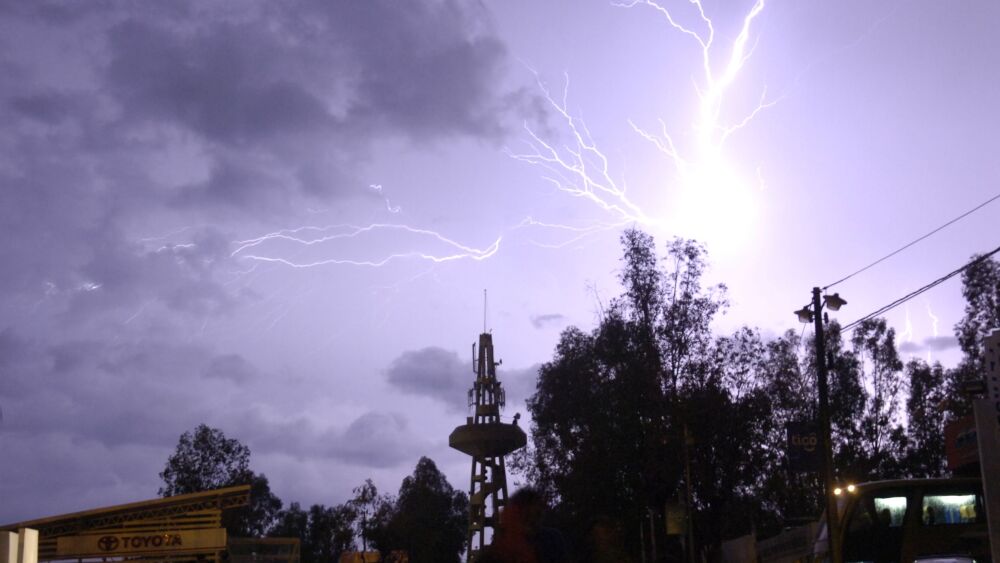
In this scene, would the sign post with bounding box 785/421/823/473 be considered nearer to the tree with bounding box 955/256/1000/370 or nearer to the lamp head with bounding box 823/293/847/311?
the lamp head with bounding box 823/293/847/311

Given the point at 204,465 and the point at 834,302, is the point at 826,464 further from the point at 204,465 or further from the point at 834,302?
the point at 204,465

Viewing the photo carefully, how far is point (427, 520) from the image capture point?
253 ft

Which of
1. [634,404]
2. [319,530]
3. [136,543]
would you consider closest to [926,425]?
[634,404]

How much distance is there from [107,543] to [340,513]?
38225 millimetres

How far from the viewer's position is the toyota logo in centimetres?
2545

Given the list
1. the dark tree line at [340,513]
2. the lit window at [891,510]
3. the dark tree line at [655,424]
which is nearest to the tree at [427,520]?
the dark tree line at [340,513]

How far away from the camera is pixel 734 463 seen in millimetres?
38219

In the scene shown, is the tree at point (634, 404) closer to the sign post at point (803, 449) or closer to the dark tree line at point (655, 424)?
the dark tree line at point (655, 424)

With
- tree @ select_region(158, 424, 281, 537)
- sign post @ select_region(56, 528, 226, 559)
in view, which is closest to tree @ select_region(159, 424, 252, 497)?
tree @ select_region(158, 424, 281, 537)

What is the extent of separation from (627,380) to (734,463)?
5.15 m

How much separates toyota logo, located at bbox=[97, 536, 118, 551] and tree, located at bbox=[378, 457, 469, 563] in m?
39.0

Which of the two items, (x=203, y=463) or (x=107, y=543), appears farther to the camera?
(x=203, y=463)

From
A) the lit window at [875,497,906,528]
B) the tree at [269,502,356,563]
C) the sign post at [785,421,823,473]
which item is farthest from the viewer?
the tree at [269,502,356,563]

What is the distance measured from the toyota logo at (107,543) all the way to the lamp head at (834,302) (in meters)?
18.4
